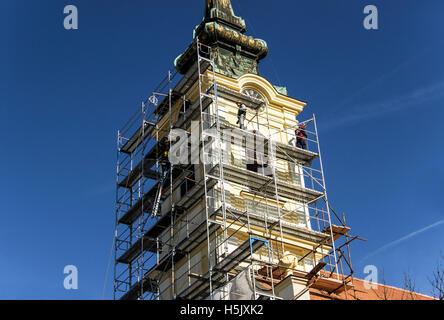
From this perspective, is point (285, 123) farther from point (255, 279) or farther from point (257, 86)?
point (255, 279)

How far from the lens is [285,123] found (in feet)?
114

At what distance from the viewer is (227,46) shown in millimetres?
37656

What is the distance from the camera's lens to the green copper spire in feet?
120

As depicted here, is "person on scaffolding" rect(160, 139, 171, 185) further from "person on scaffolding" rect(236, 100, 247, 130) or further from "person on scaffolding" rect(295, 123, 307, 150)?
"person on scaffolding" rect(295, 123, 307, 150)

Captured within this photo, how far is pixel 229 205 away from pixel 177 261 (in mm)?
2689

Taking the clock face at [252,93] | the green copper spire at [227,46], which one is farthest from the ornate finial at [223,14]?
the clock face at [252,93]

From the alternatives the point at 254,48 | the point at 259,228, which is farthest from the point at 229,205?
the point at 254,48

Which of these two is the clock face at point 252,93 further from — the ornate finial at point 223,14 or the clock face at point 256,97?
the ornate finial at point 223,14

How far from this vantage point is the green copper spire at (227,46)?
3650 centimetres

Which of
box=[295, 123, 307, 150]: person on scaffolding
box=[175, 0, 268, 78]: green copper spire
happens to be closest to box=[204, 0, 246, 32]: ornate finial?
box=[175, 0, 268, 78]: green copper spire

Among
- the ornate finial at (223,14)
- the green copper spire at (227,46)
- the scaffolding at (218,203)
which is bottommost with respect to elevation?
the scaffolding at (218,203)

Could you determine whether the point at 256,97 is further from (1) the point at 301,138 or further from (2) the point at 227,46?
(2) the point at 227,46

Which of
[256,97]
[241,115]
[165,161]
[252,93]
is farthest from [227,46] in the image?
[165,161]
